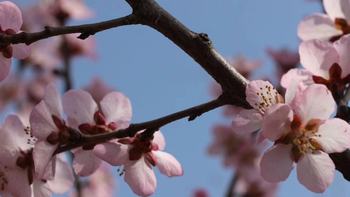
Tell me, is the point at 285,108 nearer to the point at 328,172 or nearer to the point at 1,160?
the point at 328,172

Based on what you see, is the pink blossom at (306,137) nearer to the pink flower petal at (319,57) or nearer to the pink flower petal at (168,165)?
the pink flower petal at (319,57)

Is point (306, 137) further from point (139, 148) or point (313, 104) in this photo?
point (139, 148)

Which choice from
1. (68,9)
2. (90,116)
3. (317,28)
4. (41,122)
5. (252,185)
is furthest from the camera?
(252,185)

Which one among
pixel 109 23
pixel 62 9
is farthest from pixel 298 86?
pixel 62 9

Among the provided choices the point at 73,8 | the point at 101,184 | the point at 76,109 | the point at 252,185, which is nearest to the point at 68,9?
the point at 73,8

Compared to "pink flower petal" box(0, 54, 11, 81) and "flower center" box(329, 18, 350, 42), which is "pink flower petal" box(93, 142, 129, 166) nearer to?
"pink flower petal" box(0, 54, 11, 81)

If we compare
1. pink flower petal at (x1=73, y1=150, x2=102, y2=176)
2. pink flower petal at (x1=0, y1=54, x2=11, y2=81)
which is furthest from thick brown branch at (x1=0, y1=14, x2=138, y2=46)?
pink flower petal at (x1=73, y1=150, x2=102, y2=176)
